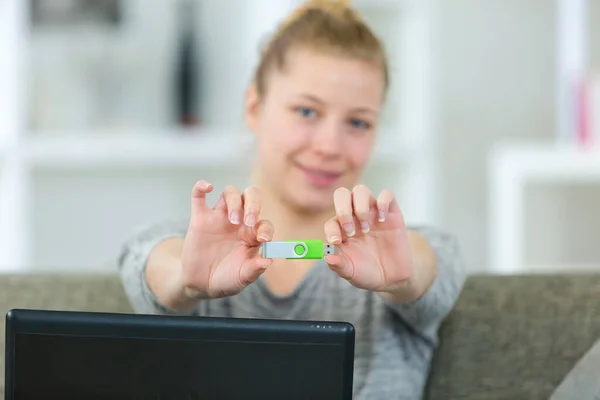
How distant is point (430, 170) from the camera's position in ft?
8.47

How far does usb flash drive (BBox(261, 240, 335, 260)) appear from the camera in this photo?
790 millimetres

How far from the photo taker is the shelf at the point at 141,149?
255 centimetres

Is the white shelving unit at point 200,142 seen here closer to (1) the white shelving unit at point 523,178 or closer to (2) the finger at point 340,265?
(1) the white shelving unit at point 523,178

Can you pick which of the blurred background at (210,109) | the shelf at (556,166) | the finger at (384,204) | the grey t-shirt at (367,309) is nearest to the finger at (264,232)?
the finger at (384,204)

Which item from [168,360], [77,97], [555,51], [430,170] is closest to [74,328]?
[168,360]

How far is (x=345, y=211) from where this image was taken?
85cm

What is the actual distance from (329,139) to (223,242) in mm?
304

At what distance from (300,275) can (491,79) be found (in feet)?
6.08

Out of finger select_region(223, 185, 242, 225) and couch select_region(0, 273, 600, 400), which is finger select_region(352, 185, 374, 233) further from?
couch select_region(0, 273, 600, 400)

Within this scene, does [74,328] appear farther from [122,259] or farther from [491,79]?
[491,79]

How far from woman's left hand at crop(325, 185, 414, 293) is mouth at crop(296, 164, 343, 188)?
0.29 m

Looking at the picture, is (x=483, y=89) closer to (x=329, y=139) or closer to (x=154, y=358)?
(x=329, y=139)

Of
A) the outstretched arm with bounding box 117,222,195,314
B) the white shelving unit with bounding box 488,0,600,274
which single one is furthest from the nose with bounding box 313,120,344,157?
the white shelving unit with bounding box 488,0,600,274

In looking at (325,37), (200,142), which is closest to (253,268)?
(325,37)
